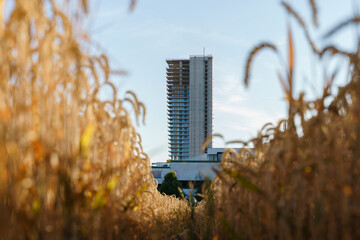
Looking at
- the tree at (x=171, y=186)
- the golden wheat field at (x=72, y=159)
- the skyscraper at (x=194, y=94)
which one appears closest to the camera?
the golden wheat field at (x=72, y=159)

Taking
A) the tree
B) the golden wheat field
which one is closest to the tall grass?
the golden wheat field

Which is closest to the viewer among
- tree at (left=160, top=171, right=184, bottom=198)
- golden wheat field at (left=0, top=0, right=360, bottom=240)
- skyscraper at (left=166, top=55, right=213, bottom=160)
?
golden wheat field at (left=0, top=0, right=360, bottom=240)

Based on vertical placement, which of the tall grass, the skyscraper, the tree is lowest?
the tree

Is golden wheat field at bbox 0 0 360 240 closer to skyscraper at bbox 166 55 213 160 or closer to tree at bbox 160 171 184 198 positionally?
tree at bbox 160 171 184 198

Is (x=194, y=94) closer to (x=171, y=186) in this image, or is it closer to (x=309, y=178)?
(x=171, y=186)

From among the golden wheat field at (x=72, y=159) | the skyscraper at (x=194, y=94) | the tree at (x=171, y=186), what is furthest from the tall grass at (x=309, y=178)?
the skyscraper at (x=194, y=94)

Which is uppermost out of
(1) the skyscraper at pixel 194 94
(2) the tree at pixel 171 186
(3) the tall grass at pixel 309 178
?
(1) the skyscraper at pixel 194 94

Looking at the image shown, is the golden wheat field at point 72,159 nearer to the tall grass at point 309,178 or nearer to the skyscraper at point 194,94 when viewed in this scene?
the tall grass at point 309,178

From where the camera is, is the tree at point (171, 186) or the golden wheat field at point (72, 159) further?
the tree at point (171, 186)

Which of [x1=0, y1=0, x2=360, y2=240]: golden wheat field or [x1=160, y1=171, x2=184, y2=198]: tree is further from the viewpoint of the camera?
[x1=160, y1=171, x2=184, y2=198]: tree

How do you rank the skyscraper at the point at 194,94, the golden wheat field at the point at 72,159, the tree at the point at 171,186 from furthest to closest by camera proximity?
the skyscraper at the point at 194,94 → the tree at the point at 171,186 → the golden wheat field at the point at 72,159

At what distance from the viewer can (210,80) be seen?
67.2 metres

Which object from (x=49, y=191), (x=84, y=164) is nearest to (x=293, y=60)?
(x=84, y=164)

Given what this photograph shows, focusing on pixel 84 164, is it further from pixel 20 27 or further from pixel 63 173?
pixel 20 27
